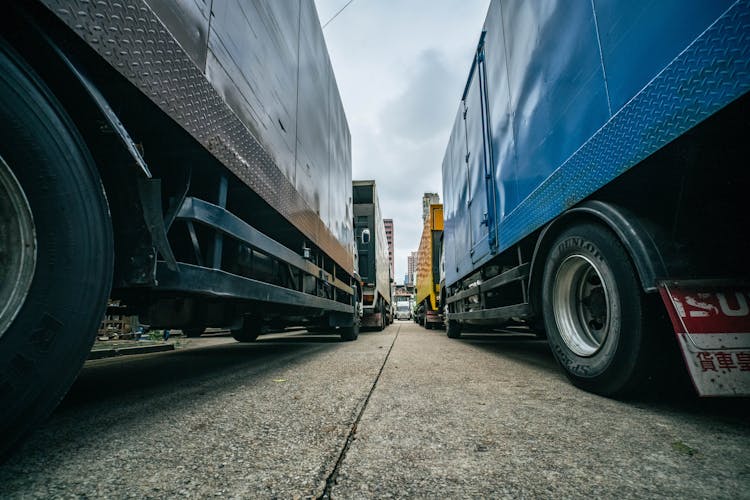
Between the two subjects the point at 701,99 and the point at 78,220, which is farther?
the point at 701,99

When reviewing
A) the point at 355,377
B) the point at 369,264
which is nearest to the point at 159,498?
the point at 355,377

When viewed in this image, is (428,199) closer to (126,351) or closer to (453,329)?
(453,329)

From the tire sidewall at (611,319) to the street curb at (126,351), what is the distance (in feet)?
13.4

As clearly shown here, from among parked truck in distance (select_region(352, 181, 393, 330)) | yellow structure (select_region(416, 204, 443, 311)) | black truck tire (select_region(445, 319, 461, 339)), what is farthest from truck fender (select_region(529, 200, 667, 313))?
yellow structure (select_region(416, 204, 443, 311))

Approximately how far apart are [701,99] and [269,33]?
2.53 meters

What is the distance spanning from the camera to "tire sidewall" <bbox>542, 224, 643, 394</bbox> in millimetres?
1545

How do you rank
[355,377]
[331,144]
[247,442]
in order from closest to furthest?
[247,442] → [355,377] → [331,144]

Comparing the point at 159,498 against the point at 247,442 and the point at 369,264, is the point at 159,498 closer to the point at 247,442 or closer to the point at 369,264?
the point at 247,442

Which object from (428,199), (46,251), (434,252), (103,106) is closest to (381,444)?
(46,251)

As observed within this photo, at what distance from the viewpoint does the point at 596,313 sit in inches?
78.4

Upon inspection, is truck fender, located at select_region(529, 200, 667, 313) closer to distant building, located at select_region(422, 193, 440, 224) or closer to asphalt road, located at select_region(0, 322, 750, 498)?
asphalt road, located at select_region(0, 322, 750, 498)

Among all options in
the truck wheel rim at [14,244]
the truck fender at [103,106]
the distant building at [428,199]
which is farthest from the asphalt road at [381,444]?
the distant building at [428,199]

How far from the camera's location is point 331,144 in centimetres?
466

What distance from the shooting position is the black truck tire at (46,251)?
89 cm
